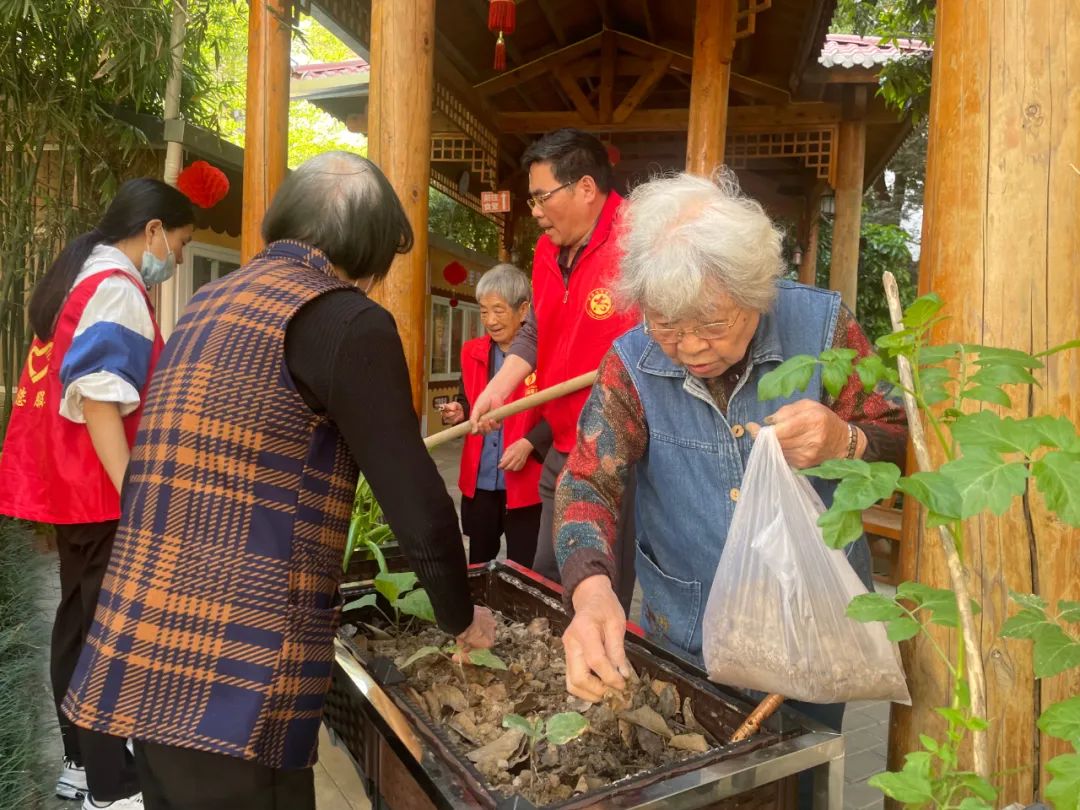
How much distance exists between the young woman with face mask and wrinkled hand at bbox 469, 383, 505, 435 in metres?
1.09

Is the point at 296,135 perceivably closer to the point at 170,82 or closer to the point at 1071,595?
the point at 170,82

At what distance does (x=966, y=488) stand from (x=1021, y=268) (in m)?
0.62

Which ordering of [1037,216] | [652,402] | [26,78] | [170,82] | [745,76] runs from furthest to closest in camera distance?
[745,76], [170,82], [26,78], [652,402], [1037,216]

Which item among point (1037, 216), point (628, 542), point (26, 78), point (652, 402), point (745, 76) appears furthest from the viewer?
point (745, 76)

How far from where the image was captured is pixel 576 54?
316 inches

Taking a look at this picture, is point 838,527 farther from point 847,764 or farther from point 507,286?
point 507,286

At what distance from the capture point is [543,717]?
170 cm

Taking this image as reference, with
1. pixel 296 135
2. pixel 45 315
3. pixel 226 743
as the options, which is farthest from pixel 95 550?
pixel 296 135

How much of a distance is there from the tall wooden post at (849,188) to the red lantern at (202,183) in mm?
5508

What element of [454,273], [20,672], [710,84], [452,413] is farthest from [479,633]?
[454,273]

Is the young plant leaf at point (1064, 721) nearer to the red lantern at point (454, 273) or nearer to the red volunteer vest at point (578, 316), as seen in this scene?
the red volunteer vest at point (578, 316)

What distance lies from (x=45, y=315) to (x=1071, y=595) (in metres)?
2.78

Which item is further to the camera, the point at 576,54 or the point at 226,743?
the point at 576,54

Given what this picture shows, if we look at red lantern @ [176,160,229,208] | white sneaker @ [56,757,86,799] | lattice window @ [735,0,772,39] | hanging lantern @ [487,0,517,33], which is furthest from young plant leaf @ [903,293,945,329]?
red lantern @ [176,160,229,208]
